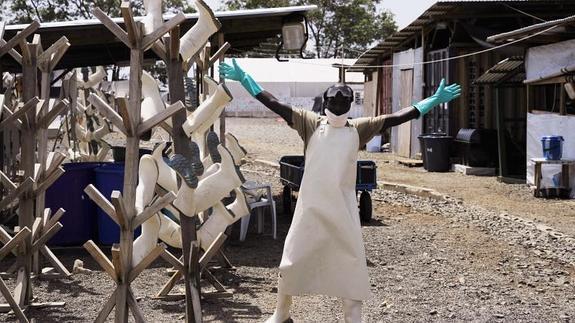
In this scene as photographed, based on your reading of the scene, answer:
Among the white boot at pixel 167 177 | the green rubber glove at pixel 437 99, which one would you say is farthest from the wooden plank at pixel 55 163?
the green rubber glove at pixel 437 99

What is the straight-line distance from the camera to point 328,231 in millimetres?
5984

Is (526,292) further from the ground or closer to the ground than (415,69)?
closer to the ground

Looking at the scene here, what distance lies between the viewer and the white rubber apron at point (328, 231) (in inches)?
235

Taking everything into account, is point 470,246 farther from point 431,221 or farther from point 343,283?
point 343,283

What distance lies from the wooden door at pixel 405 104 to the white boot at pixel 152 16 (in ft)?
57.7

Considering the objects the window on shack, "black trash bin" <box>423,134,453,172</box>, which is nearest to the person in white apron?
the window on shack

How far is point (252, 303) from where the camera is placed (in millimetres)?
7496

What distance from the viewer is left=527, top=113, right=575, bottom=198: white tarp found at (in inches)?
583

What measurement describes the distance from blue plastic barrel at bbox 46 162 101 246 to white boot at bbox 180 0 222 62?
3.85 metres

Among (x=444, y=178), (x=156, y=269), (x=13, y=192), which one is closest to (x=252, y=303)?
(x=156, y=269)

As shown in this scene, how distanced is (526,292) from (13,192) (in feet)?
14.3

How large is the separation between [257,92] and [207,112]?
40 cm

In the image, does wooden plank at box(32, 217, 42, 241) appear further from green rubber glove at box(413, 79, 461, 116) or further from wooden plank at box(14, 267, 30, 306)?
green rubber glove at box(413, 79, 461, 116)

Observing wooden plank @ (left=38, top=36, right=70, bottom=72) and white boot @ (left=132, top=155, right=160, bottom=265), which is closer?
white boot @ (left=132, top=155, right=160, bottom=265)
